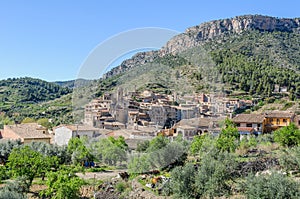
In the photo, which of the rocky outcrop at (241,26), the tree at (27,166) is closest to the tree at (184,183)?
the tree at (27,166)

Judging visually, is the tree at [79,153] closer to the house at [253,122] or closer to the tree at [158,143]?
the tree at [158,143]

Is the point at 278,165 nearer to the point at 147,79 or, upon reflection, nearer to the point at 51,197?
the point at 147,79

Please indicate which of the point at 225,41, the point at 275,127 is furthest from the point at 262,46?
the point at 275,127

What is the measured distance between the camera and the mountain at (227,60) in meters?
7.67

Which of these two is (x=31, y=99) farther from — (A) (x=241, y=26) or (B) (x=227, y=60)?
(A) (x=241, y=26)

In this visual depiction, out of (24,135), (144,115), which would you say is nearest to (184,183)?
(144,115)

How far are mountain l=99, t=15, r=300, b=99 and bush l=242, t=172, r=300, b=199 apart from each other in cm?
291

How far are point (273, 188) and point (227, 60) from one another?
35.8 metres

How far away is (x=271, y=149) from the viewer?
13.4 metres

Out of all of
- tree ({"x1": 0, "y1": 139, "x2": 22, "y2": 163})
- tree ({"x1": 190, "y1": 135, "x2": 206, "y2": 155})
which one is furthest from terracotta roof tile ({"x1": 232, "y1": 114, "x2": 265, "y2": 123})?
tree ({"x1": 0, "y1": 139, "x2": 22, "y2": 163})

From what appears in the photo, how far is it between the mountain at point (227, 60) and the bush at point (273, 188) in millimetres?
2910

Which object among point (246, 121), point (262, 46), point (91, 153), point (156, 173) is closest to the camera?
point (156, 173)

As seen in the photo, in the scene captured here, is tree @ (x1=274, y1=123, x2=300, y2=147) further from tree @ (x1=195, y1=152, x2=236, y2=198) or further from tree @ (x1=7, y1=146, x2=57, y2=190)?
tree @ (x1=7, y1=146, x2=57, y2=190)

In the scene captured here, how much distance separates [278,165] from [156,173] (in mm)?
3569
